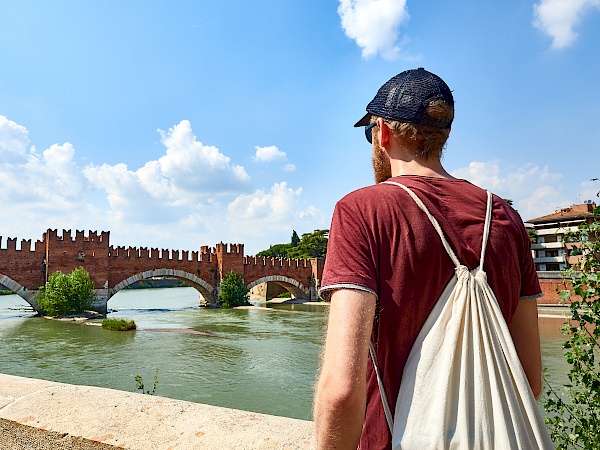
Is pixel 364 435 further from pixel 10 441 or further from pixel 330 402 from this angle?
pixel 10 441

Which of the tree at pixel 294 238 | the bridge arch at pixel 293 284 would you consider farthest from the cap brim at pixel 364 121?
the tree at pixel 294 238

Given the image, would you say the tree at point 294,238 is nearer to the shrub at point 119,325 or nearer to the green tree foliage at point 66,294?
the green tree foliage at point 66,294

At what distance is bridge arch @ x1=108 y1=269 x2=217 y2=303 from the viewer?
87.6ft

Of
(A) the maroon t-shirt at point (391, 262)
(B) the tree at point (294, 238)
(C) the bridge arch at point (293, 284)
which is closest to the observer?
(A) the maroon t-shirt at point (391, 262)

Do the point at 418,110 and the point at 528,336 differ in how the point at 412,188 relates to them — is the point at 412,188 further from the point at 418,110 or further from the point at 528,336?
the point at 528,336

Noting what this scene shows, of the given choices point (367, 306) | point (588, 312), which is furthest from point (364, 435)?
point (588, 312)

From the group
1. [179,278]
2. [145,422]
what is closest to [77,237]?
[179,278]

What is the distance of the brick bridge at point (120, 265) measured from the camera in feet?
77.5

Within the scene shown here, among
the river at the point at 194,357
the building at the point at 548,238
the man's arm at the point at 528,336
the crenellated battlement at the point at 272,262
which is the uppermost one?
the building at the point at 548,238

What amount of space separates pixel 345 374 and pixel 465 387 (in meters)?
0.22

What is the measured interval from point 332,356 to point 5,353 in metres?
15.1

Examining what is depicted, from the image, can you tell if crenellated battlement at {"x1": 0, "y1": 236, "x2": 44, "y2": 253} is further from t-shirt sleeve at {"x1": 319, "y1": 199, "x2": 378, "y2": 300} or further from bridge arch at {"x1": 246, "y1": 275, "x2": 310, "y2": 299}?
t-shirt sleeve at {"x1": 319, "y1": 199, "x2": 378, "y2": 300}

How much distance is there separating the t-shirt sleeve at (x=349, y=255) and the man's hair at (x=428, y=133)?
0.27m

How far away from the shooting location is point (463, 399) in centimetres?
86
